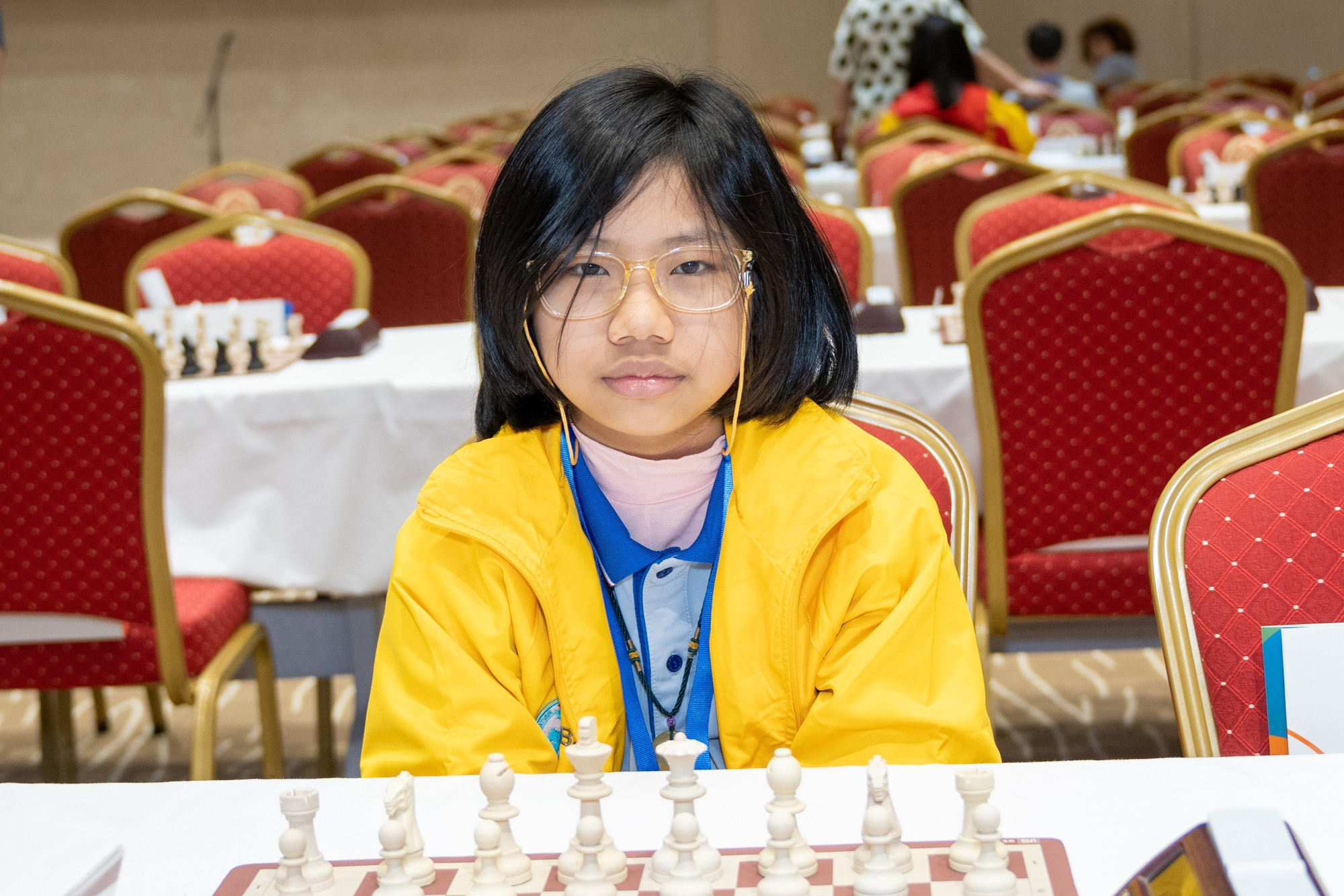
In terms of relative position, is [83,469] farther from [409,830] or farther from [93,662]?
[409,830]

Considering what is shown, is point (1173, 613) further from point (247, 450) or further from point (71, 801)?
point (247, 450)

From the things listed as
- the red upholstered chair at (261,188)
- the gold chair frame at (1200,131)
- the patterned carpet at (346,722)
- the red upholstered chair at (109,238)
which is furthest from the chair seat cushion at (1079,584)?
the red upholstered chair at (261,188)

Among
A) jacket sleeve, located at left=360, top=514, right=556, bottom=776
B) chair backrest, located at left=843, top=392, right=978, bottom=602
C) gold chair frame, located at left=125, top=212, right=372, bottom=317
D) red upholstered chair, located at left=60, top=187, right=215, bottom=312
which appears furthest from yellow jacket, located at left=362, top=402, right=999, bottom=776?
red upholstered chair, located at left=60, top=187, right=215, bottom=312

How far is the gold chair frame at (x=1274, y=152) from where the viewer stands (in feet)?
12.0

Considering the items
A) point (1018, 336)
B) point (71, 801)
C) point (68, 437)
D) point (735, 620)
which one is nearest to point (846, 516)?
point (735, 620)

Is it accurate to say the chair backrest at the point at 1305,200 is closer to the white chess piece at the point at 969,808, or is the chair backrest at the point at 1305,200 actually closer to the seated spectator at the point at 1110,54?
the white chess piece at the point at 969,808

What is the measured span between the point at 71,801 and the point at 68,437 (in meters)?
1.10

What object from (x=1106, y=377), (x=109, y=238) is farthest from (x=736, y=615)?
(x=109, y=238)

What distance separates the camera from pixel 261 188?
5.92 meters

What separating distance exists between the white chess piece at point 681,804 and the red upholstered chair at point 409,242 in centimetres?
322

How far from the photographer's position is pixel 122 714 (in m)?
3.06

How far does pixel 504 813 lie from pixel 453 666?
0.34 metres

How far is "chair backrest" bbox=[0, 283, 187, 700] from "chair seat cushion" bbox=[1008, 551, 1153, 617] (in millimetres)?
1275

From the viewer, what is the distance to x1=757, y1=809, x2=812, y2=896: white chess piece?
2.34 ft
